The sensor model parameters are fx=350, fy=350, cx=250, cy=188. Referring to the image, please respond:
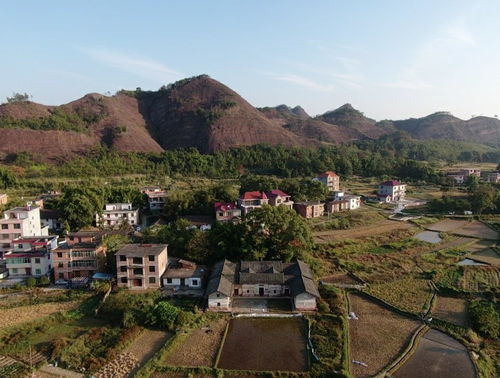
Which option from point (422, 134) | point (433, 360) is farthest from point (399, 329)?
point (422, 134)

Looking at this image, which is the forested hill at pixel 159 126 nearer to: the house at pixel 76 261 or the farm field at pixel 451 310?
the house at pixel 76 261

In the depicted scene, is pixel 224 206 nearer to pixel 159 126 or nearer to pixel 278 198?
pixel 278 198

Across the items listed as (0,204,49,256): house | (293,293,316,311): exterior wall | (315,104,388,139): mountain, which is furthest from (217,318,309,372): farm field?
(315,104,388,139): mountain

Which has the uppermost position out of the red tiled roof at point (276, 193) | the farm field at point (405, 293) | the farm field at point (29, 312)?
the red tiled roof at point (276, 193)

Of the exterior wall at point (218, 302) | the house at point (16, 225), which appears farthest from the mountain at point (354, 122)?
the exterior wall at point (218, 302)

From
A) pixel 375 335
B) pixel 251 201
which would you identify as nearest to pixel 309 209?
pixel 251 201

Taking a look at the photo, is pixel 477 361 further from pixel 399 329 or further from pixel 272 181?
pixel 272 181
